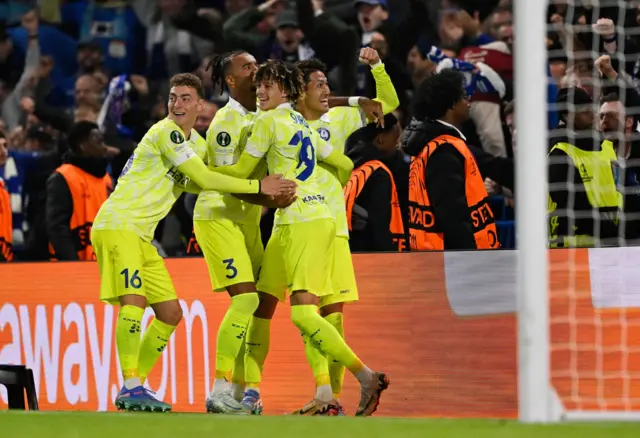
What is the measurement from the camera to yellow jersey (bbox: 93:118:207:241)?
7609mm

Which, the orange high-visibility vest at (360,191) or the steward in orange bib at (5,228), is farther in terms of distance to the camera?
the steward in orange bib at (5,228)

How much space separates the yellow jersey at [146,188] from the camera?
25.0 ft

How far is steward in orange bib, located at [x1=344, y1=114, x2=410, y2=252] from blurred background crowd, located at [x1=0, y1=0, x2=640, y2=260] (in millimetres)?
331

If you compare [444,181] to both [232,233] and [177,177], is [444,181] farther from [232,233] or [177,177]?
[177,177]

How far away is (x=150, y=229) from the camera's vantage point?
7691 millimetres

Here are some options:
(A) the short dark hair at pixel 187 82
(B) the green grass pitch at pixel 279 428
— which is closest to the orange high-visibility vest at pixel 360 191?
(A) the short dark hair at pixel 187 82

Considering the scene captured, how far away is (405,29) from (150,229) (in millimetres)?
3714

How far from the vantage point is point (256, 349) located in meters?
7.75

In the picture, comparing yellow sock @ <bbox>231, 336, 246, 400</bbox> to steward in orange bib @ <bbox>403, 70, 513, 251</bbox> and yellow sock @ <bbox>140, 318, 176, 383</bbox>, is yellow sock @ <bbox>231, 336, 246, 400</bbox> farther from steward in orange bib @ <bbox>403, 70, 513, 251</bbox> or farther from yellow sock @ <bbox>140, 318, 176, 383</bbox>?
steward in orange bib @ <bbox>403, 70, 513, 251</bbox>

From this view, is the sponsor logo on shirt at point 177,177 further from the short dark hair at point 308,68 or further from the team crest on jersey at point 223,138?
the short dark hair at point 308,68

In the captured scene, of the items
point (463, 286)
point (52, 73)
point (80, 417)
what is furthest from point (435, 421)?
point (52, 73)

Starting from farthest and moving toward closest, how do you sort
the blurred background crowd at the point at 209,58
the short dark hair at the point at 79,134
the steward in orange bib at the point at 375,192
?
the short dark hair at the point at 79,134
the blurred background crowd at the point at 209,58
the steward in orange bib at the point at 375,192

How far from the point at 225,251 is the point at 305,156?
0.72 metres

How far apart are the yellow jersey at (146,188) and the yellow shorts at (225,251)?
0.27 meters
